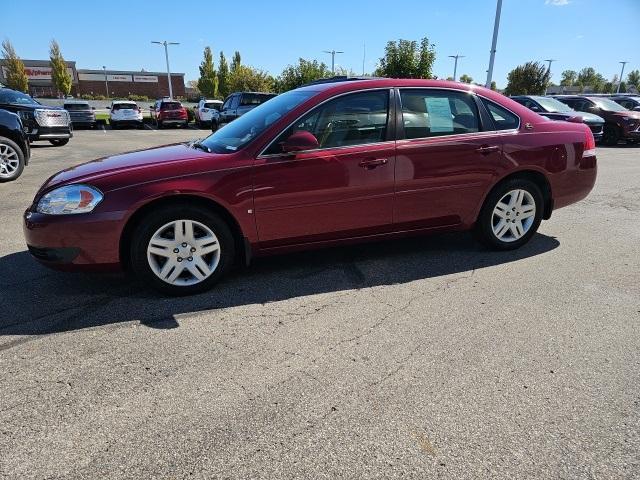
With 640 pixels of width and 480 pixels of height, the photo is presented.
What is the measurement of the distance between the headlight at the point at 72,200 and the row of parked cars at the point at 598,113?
1460 centimetres

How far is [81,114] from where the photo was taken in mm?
24938

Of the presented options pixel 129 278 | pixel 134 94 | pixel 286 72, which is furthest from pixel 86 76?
pixel 129 278

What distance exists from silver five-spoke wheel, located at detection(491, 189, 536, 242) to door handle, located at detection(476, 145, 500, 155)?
47 centimetres

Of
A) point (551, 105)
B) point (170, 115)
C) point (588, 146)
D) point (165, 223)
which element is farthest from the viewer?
point (170, 115)

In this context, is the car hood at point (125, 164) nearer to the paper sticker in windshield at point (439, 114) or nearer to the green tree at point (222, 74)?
the paper sticker in windshield at point (439, 114)

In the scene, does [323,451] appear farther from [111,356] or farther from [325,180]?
[325,180]

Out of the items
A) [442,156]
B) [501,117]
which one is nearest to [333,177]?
[442,156]

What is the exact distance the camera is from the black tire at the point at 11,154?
8.33 m

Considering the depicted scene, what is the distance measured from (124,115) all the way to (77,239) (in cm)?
2483

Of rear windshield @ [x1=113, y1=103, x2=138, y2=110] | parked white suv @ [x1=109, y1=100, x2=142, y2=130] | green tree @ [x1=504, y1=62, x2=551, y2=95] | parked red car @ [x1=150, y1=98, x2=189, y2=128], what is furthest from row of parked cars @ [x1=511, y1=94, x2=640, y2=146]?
green tree @ [x1=504, y1=62, x2=551, y2=95]

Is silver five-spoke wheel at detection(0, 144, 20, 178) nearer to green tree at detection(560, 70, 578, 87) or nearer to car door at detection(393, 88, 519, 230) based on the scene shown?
car door at detection(393, 88, 519, 230)

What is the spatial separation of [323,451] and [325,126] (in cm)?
266

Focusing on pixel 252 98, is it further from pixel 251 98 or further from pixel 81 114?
pixel 81 114

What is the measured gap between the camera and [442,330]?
3248 mm
